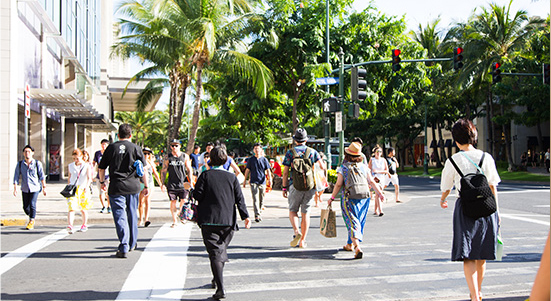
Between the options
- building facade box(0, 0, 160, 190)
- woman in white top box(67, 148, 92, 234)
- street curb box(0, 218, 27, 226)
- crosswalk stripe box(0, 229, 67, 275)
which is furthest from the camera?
building facade box(0, 0, 160, 190)

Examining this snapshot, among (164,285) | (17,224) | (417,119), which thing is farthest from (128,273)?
(417,119)

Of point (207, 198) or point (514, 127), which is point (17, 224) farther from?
point (514, 127)

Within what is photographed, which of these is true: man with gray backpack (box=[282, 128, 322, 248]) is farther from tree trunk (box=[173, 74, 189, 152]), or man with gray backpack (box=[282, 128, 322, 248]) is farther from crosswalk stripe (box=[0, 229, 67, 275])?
tree trunk (box=[173, 74, 189, 152])

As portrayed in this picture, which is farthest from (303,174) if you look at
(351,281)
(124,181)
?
(124,181)

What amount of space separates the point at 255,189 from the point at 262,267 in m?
5.52

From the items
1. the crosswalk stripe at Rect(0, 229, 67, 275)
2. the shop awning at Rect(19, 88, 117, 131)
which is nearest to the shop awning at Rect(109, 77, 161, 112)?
the shop awning at Rect(19, 88, 117, 131)

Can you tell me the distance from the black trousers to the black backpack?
2.37 meters

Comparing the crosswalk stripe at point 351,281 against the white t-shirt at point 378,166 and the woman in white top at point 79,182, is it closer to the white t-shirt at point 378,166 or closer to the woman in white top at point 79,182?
the woman in white top at point 79,182

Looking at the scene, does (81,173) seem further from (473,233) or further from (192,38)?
(192,38)

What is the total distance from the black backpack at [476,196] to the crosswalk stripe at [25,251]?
18.1 ft

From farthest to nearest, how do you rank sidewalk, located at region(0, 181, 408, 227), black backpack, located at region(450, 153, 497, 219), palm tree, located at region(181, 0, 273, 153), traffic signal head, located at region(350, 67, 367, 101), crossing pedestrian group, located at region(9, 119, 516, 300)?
palm tree, located at region(181, 0, 273, 153) < traffic signal head, located at region(350, 67, 367, 101) < sidewalk, located at region(0, 181, 408, 227) < crossing pedestrian group, located at region(9, 119, 516, 300) < black backpack, located at region(450, 153, 497, 219)

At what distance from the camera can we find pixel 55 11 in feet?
79.6

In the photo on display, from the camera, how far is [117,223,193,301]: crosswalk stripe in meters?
5.31

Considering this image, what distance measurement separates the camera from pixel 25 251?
7.91 metres
